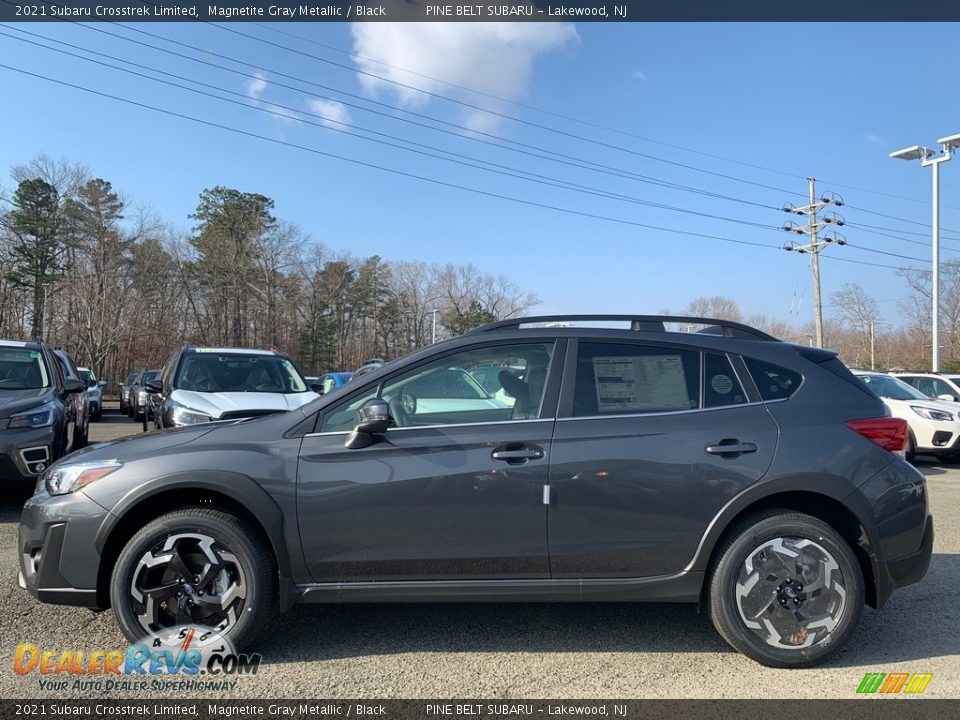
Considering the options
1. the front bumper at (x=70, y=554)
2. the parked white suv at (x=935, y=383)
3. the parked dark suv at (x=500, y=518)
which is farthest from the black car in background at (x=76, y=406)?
the parked white suv at (x=935, y=383)

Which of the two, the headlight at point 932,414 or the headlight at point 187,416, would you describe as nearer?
the headlight at point 187,416

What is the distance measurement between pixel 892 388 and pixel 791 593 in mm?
11148

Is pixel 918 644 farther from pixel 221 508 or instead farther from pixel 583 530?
pixel 221 508

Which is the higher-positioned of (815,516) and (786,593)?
(815,516)

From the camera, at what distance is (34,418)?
6617mm

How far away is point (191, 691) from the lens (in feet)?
10.3

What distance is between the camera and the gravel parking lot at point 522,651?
3.19m

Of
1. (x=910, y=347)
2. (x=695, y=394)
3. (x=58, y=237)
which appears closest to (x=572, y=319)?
(x=695, y=394)

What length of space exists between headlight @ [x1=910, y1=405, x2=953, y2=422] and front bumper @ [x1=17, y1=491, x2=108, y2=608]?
12.7 meters

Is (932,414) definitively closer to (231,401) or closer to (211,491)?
(231,401)

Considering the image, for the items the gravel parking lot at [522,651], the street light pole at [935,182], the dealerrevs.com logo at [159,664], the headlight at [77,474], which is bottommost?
the gravel parking lot at [522,651]

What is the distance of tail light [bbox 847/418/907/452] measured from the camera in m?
3.54

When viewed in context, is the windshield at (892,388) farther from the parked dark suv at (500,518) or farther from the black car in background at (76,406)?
the black car in background at (76,406)

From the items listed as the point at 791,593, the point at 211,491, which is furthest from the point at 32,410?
the point at 791,593
